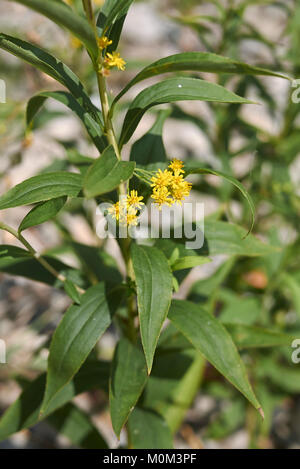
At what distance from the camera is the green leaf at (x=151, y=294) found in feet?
2.78

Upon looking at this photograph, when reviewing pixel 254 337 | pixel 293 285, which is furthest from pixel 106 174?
pixel 293 285

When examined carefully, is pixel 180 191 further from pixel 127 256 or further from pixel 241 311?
pixel 241 311

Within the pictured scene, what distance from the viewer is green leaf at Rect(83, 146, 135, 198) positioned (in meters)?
0.71

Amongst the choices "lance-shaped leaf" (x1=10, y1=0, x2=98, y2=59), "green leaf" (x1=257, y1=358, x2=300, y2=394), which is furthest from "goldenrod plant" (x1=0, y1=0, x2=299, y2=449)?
"green leaf" (x1=257, y1=358, x2=300, y2=394)

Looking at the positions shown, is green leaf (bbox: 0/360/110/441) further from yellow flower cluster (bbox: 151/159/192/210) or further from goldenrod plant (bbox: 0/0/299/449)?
yellow flower cluster (bbox: 151/159/192/210)

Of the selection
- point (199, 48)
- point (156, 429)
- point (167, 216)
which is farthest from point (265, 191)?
point (199, 48)

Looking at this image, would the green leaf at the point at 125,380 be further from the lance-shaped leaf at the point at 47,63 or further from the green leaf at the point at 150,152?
the lance-shaped leaf at the point at 47,63

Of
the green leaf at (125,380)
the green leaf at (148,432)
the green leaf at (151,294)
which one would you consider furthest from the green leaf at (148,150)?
the green leaf at (148,432)

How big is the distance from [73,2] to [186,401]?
149 centimetres

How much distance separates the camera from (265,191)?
181cm

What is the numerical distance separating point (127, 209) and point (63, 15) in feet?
1.13

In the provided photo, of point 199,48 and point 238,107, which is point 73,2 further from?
point 199,48

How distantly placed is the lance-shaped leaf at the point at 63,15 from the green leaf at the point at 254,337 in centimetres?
79
